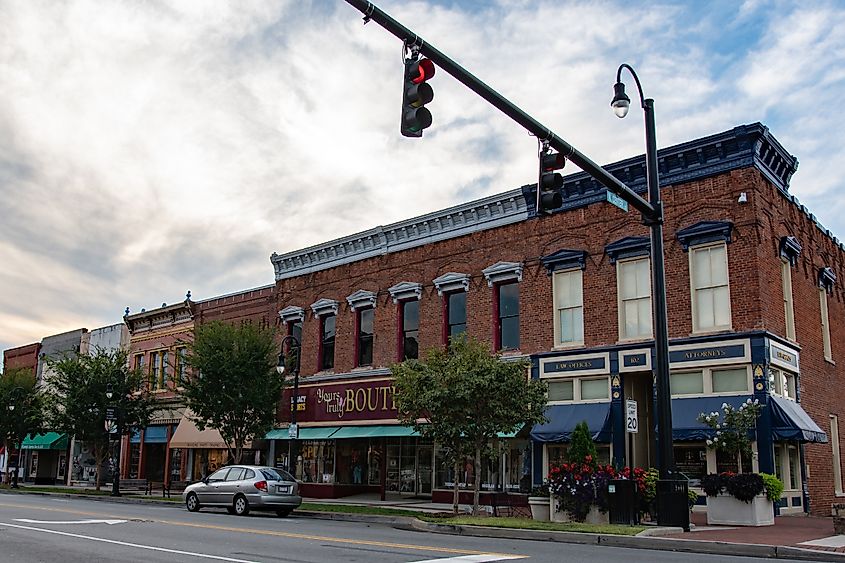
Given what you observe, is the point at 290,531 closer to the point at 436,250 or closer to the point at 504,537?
the point at 504,537

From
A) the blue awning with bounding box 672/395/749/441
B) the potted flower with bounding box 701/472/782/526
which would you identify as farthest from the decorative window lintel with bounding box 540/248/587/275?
the potted flower with bounding box 701/472/782/526

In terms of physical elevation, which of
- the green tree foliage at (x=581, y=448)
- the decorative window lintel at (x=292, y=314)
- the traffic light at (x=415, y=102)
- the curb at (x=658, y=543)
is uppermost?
the decorative window lintel at (x=292, y=314)

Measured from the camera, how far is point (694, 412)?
21.9 m

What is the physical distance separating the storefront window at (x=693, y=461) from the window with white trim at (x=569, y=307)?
458 cm

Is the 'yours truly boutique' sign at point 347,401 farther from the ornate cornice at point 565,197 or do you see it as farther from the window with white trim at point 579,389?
the window with white trim at point 579,389

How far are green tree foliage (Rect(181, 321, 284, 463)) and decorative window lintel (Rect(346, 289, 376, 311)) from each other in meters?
3.53

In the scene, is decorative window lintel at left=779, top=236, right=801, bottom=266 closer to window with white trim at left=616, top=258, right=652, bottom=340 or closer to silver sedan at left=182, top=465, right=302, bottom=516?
window with white trim at left=616, top=258, right=652, bottom=340

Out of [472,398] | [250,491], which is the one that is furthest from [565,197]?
[250,491]

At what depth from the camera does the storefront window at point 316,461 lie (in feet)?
108

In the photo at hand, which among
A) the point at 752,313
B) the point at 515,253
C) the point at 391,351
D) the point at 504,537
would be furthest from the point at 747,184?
the point at 391,351

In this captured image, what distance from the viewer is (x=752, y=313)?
71.5 ft

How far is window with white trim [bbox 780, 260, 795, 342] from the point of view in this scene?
2370 cm

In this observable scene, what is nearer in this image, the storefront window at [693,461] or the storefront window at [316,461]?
the storefront window at [693,461]

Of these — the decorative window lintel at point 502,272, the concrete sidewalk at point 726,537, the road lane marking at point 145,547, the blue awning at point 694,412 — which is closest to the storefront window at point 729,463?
the blue awning at point 694,412
